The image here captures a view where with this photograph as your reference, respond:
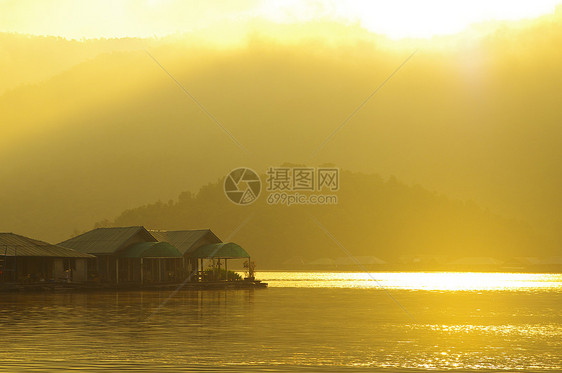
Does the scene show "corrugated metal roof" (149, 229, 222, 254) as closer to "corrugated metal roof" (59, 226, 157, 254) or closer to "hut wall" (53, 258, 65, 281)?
"corrugated metal roof" (59, 226, 157, 254)

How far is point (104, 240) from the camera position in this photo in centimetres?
9362

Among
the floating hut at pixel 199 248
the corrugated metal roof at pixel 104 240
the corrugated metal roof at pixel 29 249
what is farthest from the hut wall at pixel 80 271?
the floating hut at pixel 199 248

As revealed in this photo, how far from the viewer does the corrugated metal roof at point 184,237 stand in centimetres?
9761

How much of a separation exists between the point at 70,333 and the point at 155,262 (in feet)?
196

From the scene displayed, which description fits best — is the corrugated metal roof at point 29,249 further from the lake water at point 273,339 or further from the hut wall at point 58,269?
the lake water at point 273,339

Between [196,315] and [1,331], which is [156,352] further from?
[196,315]

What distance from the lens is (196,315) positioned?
159 ft

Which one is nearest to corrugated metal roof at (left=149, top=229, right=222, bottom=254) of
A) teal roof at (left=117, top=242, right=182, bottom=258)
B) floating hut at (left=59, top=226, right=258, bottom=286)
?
floating hut at (left=59, top=226, right=258, bottom=286)

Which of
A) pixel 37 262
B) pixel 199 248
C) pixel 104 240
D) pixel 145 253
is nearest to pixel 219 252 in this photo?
pixel 199 248

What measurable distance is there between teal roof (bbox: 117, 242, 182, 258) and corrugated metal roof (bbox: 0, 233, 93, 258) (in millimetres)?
4665

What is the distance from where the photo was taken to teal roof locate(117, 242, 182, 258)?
89188 mm

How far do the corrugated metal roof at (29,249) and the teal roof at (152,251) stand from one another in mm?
4665

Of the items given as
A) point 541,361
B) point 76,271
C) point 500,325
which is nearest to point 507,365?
point 541,361

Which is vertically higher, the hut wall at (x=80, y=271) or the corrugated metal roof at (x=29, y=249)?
the corrugated metal roof at (x=29, y=249)
